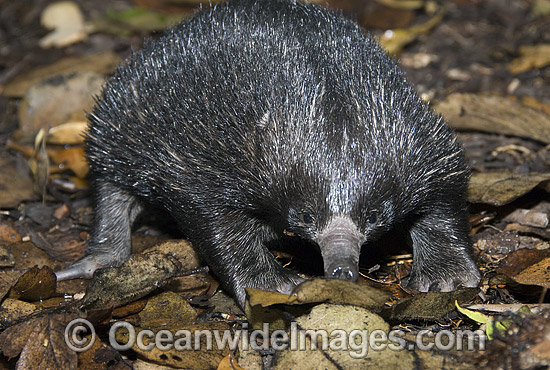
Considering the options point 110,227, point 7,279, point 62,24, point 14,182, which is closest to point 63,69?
point 62,24

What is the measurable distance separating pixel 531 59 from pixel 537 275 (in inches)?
158

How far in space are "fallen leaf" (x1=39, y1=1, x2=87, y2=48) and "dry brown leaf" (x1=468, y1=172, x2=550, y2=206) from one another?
17.4 feet

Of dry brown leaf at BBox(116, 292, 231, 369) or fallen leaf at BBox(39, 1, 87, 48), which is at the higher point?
fallen leaf at BBox(39, 1, 87, 48)

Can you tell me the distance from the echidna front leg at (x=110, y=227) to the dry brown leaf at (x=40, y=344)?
1278 mm

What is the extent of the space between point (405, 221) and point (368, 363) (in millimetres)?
1230

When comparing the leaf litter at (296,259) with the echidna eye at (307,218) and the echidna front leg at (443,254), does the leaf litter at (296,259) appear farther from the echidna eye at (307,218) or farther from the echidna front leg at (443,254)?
the echidna eye at (307,218)

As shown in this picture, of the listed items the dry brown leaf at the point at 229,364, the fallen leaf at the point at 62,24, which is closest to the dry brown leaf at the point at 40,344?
the dry brown leaf at the point at 229,364

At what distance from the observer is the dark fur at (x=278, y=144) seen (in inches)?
157

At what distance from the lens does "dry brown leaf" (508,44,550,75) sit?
7.76 metres

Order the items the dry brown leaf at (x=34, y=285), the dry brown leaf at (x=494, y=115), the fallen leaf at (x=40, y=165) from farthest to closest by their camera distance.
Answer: the dry brown leaf at (x=494, y=115) → the fallen leaf at (x=40, y=165) → the dry brown leaf at (x=34, y=285)

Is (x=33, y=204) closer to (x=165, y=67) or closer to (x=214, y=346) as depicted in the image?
(x=165, y=67)

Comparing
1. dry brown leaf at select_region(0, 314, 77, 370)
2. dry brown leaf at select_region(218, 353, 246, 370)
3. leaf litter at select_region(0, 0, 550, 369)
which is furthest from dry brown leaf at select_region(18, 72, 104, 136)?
dry brown leaf at select_region(218, 353, 246, 370)

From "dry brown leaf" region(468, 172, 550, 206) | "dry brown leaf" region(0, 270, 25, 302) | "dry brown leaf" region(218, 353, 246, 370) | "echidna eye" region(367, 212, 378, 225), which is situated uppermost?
"dry brown leaf" region(468, 172, 550, 206)

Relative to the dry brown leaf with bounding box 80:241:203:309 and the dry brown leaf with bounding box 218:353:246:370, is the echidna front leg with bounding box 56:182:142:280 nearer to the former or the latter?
the dry brown leaf with bounding box 80:241:203:309
